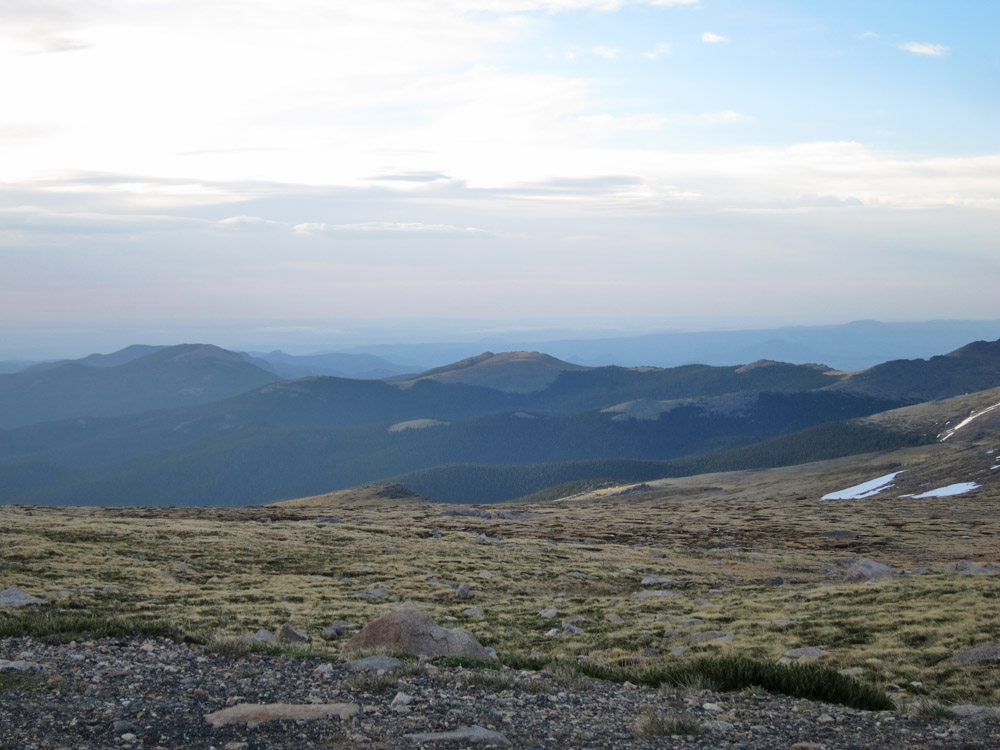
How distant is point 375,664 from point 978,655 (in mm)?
15636

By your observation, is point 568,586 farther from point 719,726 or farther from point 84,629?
point 719,726

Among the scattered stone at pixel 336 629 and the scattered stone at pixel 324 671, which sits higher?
the scattered stone at pixel 324 671

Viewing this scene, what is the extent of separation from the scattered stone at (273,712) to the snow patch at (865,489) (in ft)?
532

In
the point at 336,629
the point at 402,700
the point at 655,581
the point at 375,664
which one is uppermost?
the point at 402,700

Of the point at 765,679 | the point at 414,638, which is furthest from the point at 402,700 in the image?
the point at 765,679

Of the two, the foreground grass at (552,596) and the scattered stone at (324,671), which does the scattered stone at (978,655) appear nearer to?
the foreground grass at (552,596)

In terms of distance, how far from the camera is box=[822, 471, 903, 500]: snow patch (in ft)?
517

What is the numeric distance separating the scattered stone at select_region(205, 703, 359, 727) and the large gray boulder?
16.8 feet

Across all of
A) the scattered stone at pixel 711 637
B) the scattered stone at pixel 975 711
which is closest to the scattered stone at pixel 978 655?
the scattered stone at pixel 975 711

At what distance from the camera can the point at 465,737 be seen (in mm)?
11469

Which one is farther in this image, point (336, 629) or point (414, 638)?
point (336, 629)

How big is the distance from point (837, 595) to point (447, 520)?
2681 inches

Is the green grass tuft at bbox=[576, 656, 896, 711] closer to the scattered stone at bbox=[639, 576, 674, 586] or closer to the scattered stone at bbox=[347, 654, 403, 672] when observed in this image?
the scattered stone at bbox=[347, 654, 403, 672]

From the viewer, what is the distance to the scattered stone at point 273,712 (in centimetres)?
1188
